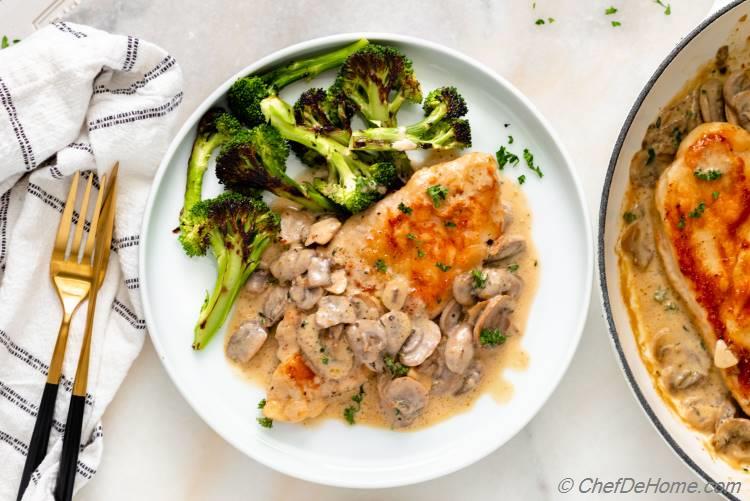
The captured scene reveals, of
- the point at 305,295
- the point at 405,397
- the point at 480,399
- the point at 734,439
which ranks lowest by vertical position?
the point at 734,439

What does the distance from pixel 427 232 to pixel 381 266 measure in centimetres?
29

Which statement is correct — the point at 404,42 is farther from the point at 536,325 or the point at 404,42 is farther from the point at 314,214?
the point at 536,325

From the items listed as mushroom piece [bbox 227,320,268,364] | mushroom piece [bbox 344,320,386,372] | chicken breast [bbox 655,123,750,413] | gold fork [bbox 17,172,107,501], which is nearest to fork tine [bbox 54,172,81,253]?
gold fork [bbox 17,172,107,501]

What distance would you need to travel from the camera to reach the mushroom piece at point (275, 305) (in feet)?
12.5

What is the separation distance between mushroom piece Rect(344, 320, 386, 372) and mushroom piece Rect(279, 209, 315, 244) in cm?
57

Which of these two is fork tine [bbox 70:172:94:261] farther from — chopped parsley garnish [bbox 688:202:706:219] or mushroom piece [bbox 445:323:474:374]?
chopped parsley garnish [bbox 688:202:706:219]

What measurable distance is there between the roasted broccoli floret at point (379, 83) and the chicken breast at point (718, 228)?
57.3 inches

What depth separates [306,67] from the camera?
388 cm

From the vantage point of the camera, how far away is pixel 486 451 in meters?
3.85

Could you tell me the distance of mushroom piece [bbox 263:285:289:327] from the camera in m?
3.82

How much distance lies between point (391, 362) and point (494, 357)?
1.96ft

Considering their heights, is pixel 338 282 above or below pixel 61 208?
below

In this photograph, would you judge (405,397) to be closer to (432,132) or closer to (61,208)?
(432,132)

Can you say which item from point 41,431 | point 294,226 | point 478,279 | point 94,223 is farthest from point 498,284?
point 41,431
